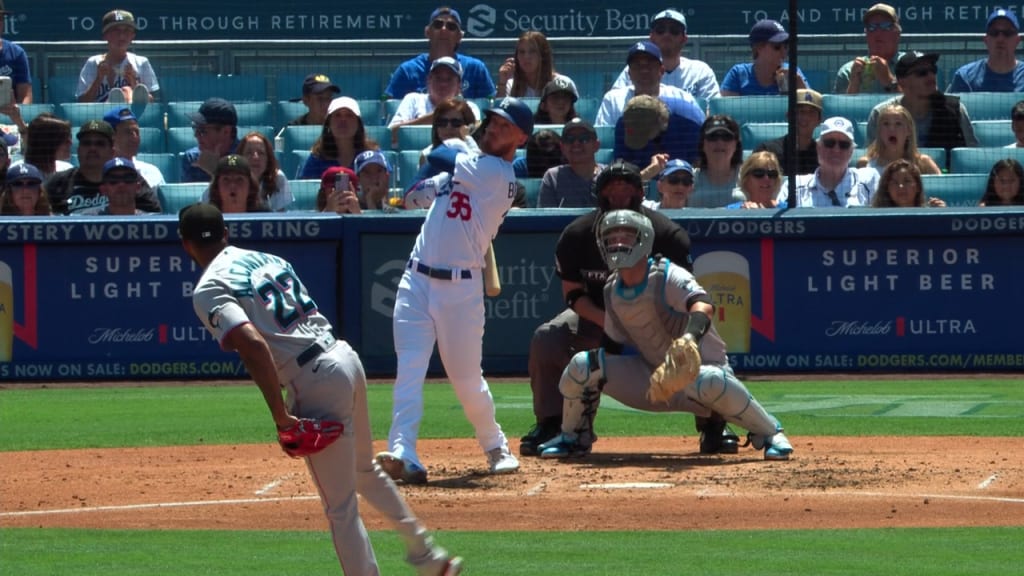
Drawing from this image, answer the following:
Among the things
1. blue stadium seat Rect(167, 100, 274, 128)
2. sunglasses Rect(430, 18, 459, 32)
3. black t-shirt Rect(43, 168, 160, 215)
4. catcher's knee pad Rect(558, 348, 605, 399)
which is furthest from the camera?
blue stadium seat Rect(167, 100, 274, 128)

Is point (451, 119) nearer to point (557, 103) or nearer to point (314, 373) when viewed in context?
point (557, 103)

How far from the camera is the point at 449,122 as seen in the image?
12.7 metres

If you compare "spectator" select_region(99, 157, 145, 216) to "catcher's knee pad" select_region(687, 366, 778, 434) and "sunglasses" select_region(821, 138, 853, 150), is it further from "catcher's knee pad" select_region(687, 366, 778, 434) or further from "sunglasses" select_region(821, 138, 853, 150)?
"catcher's knee pad" select_region(687, 366, 778, 434)

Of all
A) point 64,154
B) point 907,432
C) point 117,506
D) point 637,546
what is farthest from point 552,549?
point 64,154

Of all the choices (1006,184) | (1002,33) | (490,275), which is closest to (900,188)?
(1006,184)

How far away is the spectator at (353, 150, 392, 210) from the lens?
42.7ft

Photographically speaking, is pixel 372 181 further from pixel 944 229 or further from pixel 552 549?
pixel 552 549

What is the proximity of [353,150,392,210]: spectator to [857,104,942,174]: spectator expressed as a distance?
3.83 metres

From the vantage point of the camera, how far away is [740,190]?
43.2 feet

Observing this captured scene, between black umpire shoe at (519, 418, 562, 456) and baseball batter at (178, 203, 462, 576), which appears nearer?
baseball batter at (178, 203, 462, 576)

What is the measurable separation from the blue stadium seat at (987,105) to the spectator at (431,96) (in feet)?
14.3

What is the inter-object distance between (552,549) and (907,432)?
178 inches

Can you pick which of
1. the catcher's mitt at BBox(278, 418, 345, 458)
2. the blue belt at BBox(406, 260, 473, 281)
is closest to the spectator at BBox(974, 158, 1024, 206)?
the blue belt at BBox(406, 260, 473, 281)

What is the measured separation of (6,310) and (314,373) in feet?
26.9
